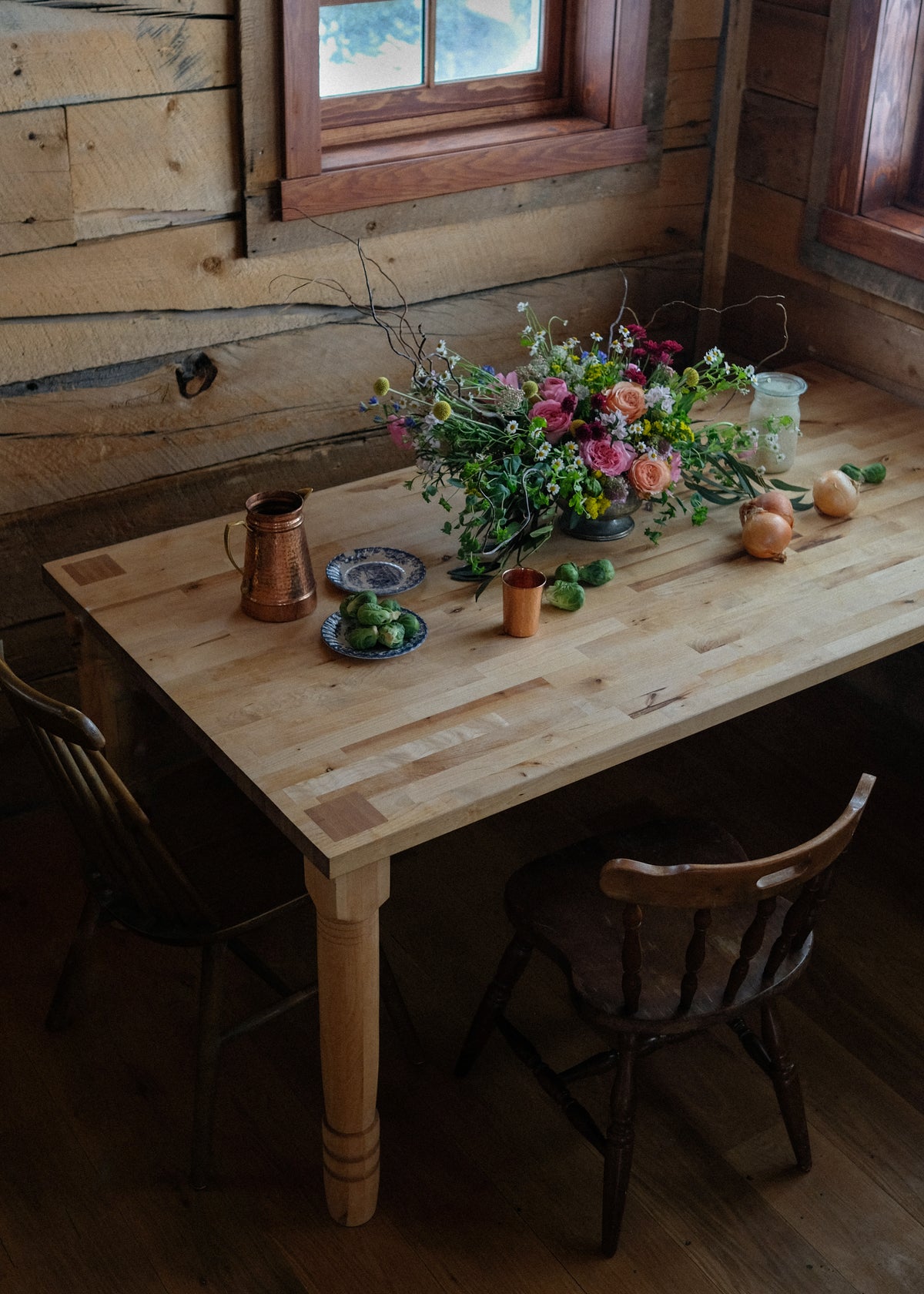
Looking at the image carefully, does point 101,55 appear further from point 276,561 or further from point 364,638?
point 364,638

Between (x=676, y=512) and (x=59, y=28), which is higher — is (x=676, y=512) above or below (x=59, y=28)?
below

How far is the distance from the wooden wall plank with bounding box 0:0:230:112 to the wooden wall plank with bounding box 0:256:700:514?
19.3 inches

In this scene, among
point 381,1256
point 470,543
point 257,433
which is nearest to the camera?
point 381,1256

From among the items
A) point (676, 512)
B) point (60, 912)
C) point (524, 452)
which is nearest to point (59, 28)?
point (524, 452)

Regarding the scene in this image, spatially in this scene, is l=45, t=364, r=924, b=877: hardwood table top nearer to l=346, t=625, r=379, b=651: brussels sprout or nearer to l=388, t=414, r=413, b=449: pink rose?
l=346, t=625, r=379, b=651: brussels sprout

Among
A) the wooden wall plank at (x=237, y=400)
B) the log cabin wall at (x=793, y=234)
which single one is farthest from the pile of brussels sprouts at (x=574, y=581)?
the log cabin wall at (x=793, y=234)

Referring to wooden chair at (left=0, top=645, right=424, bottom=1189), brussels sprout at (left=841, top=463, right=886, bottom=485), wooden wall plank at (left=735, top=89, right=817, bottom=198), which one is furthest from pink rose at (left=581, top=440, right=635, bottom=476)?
wooden wall plank at (left=735, top=89, right=817, bottom=198)

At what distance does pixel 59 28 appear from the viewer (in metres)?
2.22

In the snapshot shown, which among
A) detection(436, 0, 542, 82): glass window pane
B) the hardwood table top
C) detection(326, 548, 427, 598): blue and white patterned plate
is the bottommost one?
the hardwood table top

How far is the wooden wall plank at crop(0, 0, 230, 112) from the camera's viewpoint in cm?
220

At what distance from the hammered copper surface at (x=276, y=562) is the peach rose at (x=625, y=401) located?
54 centimetres

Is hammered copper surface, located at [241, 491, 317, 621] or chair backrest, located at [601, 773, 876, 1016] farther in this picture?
hammered copper surface, located at [241, 491, 317, 621]

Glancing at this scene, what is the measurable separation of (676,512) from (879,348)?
0.77 metres

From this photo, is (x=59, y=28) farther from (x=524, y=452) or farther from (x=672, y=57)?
(x=672, y=57)
